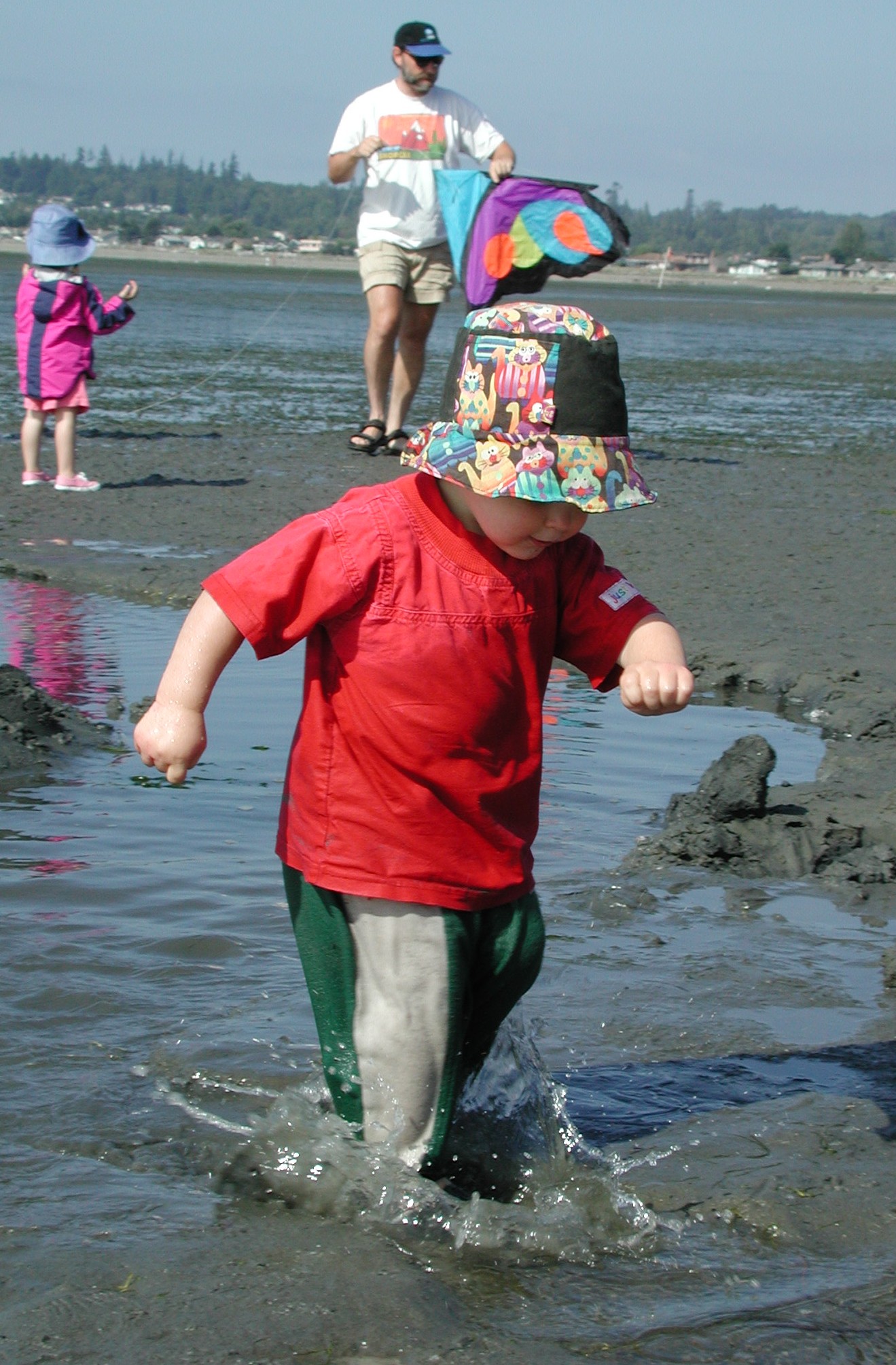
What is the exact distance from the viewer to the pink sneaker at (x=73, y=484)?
9.59 m

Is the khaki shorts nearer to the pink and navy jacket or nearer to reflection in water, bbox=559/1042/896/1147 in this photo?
the pink and navy jacket

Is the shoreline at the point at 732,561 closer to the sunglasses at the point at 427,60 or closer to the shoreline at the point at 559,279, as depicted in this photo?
the sunglasses at the point at 427,60

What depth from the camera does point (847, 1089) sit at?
3.17m

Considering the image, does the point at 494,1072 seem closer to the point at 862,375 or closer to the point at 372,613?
the point at 372,613

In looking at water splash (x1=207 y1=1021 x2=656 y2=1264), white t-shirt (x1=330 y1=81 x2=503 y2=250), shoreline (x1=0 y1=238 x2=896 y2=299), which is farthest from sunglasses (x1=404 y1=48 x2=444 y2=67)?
shoreline (x1=0 y1=238 x2=896 y2=299)

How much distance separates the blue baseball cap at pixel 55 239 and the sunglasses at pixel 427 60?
→ 2.23 m

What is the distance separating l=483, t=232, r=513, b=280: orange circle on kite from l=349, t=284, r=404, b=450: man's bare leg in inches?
23.2

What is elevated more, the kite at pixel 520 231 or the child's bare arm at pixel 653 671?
the kite at pixel 520 231

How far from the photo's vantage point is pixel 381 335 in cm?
1029

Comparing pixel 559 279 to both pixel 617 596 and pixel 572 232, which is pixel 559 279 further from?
pixel 617 596

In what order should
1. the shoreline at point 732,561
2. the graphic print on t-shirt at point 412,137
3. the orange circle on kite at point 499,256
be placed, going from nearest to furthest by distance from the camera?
1. the shoreline at point 732,561
2. the graphic print on t-shirt at point 412,137
3. the orange circle on kite at point 499,256

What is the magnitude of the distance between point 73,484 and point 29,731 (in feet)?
16.4

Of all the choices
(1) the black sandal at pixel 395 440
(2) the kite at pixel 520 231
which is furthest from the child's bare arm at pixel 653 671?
(1) the black sandal at pixel 395 440

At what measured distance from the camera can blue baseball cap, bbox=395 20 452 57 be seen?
9.83 meters
